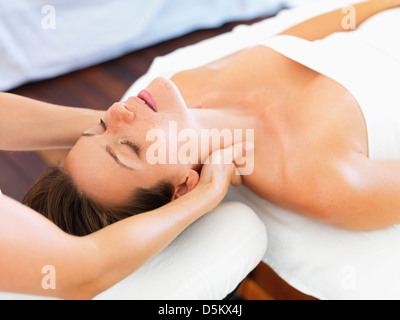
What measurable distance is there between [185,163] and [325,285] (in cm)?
56

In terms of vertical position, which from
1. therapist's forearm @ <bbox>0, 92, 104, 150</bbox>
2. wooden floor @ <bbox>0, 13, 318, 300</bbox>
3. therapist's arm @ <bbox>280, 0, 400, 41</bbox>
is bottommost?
wooden floor @ <bbox>0, 13, 318, 300</bbox>

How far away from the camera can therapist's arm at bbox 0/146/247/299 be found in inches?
38.1


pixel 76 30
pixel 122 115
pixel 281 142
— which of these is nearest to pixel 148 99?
pixel 122 115

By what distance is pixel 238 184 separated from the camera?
1.48 metres

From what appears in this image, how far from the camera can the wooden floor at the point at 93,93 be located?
163cm

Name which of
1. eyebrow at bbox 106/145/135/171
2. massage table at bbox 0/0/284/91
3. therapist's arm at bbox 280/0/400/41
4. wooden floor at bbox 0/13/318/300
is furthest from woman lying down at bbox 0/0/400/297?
massage table at bbox 0/0/284/91

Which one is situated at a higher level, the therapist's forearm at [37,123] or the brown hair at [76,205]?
the therapist's forearm at [37,123]

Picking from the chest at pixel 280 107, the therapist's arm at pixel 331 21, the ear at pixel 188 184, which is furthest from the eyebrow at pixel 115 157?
the therapist's arm at pixel 331 21

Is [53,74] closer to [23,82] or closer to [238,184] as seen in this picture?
[23,82]

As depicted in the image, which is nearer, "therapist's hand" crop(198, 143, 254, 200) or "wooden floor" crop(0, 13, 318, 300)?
"therapist's hand" crop(198, 143, 254, 200)

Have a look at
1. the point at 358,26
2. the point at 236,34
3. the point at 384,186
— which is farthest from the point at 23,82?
the point at 384,186

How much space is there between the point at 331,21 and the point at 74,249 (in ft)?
4.62

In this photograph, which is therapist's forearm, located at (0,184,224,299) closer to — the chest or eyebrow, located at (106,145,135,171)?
eyebrow, located at (106,145,135,171)

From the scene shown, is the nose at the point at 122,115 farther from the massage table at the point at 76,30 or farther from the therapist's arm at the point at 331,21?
the massage table at the point at 76,30
